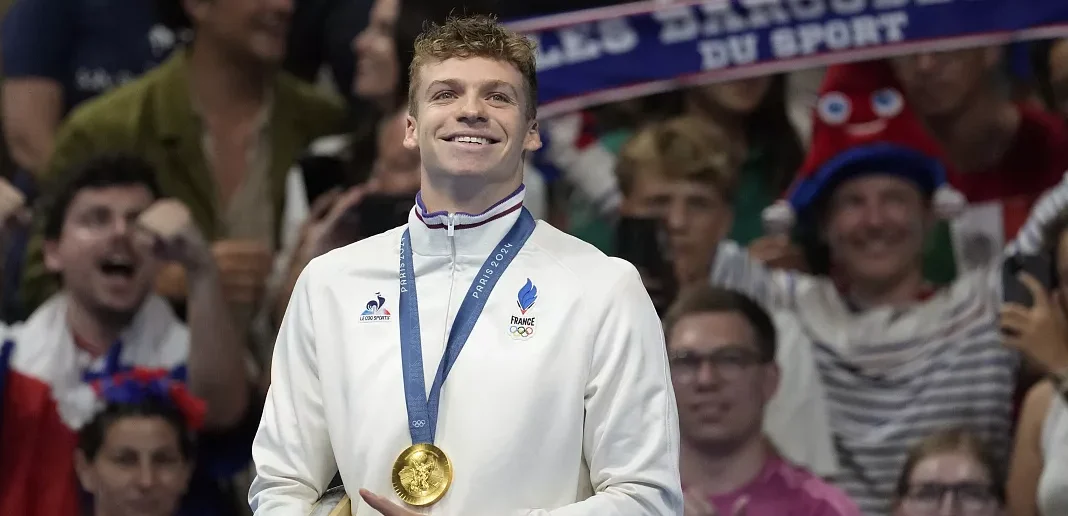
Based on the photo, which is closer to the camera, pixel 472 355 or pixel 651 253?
pixel 472 355

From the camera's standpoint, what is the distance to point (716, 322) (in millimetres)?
4629

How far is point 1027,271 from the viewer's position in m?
4.55

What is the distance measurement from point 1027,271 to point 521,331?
2.93m

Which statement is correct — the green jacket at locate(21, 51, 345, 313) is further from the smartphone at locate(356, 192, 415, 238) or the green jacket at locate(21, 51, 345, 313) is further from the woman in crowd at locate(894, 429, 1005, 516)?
the woman in crowd at locate(894, 429, 1005, 516)

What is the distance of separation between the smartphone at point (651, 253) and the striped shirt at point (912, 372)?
0.24m

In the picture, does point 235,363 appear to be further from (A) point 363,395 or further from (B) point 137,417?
(A) point 363,395

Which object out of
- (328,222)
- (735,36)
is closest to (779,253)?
(735,36)

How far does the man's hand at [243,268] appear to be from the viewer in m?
4.84

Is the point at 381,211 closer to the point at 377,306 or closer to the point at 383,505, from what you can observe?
the point at 377,306

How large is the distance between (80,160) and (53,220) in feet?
0.76

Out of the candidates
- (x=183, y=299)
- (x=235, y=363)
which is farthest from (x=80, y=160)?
(x=235, y=363)

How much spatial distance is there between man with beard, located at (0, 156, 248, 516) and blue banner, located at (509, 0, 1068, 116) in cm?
137

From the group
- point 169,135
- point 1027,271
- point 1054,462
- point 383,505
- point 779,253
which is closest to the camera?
point 383,505

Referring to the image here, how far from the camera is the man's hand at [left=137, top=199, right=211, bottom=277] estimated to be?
474 centimetres
